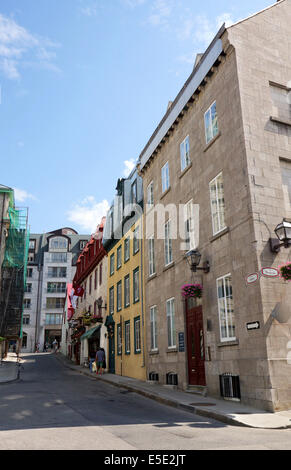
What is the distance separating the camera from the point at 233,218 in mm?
12305

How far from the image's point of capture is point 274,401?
981 centimetres

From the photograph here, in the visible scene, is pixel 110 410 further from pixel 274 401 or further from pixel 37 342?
pixel 37 342

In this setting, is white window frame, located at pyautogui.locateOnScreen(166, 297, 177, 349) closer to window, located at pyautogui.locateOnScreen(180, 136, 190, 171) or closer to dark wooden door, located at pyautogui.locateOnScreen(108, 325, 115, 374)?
window, located at pyautogui.locateOnScreen(180, 136, 190, 171)

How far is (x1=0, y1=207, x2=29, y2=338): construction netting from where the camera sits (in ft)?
125

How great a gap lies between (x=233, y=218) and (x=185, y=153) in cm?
536

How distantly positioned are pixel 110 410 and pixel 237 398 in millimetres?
3484

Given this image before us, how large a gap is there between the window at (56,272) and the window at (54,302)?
3.97 meters

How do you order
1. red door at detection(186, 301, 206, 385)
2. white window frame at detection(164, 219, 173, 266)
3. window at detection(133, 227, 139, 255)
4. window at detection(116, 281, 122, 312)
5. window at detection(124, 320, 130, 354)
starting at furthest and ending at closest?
1. window at detection(116, 281, 122, 312)
2. window at detection(124, 320, 130, 354)
3. window at detection(133, 227, 139, 255)
4. white window frame at detection(164, 219, 173, 266)
5. red door at detection(186, 301, 206, 385)

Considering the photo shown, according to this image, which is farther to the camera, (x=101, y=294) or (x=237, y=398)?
(x=101, y=294)

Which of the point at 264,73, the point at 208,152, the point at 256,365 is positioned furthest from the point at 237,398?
the point at 264,73

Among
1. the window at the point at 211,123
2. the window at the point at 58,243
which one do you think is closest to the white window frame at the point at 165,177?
the window at the point at 211,123

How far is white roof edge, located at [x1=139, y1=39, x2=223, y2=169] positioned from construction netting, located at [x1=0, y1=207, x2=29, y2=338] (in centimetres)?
2161

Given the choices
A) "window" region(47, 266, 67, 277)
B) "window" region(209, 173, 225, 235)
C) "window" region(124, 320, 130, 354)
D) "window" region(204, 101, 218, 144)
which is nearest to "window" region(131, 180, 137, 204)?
"window" region(124, 320, 130, 354)

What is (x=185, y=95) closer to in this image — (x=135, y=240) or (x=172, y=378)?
(x=135, y=240)
